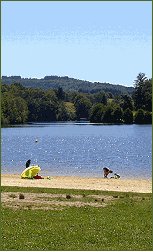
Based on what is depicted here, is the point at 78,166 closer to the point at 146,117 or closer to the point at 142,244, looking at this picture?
the point at 142,244

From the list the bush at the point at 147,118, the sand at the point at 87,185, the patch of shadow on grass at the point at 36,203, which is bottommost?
the sand at the point at 87,185

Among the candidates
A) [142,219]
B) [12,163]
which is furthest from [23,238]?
[12,163]

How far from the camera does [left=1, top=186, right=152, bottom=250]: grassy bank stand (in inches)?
422

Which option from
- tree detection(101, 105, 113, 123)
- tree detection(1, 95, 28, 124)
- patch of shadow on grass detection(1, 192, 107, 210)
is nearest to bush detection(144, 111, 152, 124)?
tree detection(101, 105, 113, 123)

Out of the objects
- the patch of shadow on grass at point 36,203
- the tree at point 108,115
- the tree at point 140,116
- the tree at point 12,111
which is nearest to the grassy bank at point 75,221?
the patch of shadow on grass at point 36,203

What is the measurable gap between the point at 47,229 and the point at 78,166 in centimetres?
2623

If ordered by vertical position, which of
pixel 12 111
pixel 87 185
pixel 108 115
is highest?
pixel 12 111

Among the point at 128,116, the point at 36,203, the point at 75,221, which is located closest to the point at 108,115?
the point at 128,116

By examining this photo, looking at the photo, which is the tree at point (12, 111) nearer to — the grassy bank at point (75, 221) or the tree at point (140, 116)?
the tree at point (140, 116)

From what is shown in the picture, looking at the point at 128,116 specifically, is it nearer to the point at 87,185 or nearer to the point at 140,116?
the point at 140,116

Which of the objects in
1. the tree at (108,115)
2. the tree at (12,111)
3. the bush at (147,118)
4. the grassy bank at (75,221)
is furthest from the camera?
the tree at (108,115)

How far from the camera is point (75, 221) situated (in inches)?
519

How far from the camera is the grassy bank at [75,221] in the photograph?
10721 mm

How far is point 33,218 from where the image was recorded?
1353 centimetres
